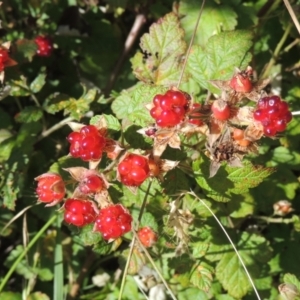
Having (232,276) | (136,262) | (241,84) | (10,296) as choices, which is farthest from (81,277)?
(241,84)

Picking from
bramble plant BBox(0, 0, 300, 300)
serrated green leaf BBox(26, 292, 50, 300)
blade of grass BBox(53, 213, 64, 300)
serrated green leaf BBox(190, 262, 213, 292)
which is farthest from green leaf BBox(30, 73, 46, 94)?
serrated green leaf BBox(190, 262, 213, 292)

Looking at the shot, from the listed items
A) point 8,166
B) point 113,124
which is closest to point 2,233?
point 8,166

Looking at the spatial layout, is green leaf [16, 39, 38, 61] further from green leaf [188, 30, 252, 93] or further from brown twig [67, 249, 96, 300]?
brown twig [67, 249, 96, 300]

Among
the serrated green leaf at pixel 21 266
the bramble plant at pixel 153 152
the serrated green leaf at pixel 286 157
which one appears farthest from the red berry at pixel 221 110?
the serrated green leaf at pixel 21 266

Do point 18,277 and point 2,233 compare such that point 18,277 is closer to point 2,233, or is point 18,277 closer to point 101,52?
point 2,233

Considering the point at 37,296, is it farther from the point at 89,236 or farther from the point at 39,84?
the point at 39,84

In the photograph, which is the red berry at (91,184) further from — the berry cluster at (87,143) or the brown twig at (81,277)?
the brown twig at (81,277)
